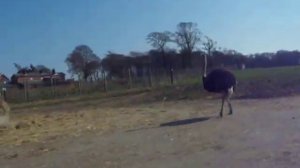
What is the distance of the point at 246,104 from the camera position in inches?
794

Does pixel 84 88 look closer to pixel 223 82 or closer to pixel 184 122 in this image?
pixel 223 82

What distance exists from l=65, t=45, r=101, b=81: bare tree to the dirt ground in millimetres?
56404

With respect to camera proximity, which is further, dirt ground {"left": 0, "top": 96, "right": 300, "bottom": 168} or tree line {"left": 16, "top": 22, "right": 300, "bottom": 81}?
tree line {"left": 16, "top": 22, "right": 300, "bottom": 81}

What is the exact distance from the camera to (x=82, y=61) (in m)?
78.4

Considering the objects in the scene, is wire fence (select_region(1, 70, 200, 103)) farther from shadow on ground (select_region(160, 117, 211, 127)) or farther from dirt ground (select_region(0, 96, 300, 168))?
shadow on ground (select_region(160, 117, 211, 127))

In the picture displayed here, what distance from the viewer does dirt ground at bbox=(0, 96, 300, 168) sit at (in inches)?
364

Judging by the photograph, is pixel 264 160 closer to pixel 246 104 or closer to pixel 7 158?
pixel 7 158

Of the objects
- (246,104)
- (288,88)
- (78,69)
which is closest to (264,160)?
(246,104)

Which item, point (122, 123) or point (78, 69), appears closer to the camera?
point (122, 123)

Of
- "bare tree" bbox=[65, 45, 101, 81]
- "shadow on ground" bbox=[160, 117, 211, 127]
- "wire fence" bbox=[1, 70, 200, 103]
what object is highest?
"bare tree" bbox=[65, 45, 101, 81]

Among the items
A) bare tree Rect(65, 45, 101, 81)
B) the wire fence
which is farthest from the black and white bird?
bare tree Rect(65, 45, 101, 81)

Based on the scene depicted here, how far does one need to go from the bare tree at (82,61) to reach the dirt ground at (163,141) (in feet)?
185

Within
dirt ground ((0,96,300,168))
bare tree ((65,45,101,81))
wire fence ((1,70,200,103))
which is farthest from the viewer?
bare tree ((65,45,101,81))

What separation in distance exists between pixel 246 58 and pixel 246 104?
73.5 metres
